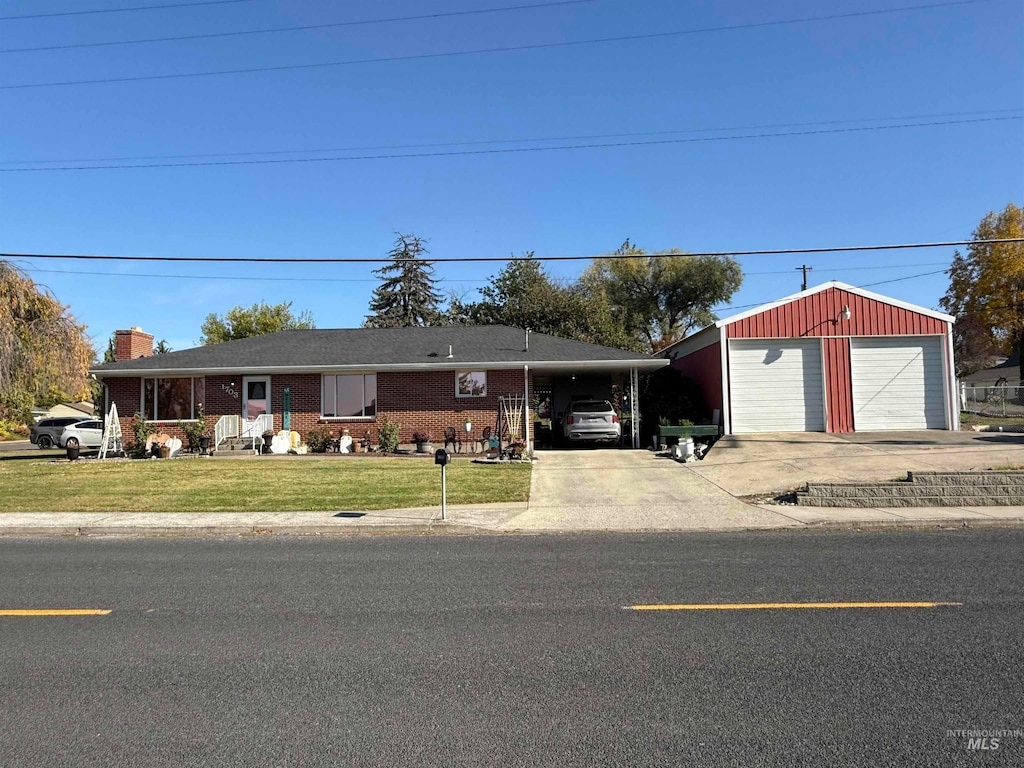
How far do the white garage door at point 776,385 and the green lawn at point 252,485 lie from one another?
805 cm

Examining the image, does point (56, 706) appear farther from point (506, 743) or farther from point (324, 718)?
point (506, 743)

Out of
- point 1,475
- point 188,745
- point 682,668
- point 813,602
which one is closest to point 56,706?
point 188,745

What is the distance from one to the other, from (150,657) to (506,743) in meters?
2.91

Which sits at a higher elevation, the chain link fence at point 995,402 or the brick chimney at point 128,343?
the brick chimney at point 128,343

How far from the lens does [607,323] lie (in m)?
43.3

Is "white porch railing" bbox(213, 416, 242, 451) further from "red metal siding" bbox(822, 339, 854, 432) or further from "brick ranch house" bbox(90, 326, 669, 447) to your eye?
"red metal siding" bbox(822, 339, 854, 432)

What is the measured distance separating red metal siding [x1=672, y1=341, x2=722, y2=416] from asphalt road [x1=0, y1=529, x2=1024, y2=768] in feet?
47.9

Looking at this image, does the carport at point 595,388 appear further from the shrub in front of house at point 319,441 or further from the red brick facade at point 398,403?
the shrub in front of house at point 319,441

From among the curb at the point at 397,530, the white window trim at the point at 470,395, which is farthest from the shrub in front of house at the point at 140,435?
the curb at the point at 397,530

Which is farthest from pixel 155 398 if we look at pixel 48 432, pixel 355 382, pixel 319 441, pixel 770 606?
pixel 770 606

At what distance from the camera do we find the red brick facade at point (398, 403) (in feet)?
75.9

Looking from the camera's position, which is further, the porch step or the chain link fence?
the chain link fence

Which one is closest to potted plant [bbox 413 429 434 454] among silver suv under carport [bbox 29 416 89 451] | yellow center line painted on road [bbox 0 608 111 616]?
yellow center line painted on road [bbox 0 608 111 616]

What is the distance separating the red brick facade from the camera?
910 inches
